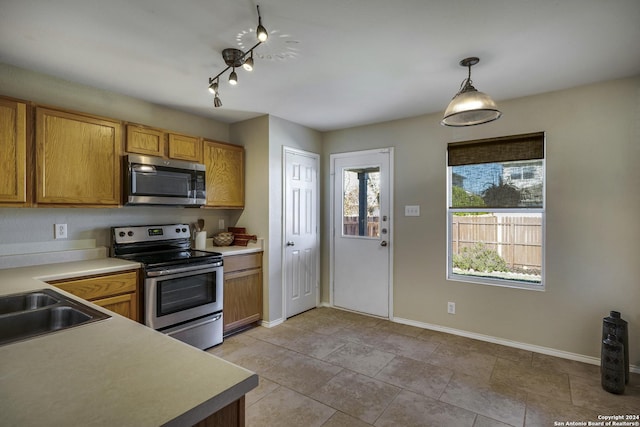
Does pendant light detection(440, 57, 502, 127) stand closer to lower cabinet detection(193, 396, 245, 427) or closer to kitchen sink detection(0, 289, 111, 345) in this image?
lower cabinet detection(193, 396, 245, 427)

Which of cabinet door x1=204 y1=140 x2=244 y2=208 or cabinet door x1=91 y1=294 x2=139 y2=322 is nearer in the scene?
cabinet door x1=91 y1=294 x2=139 y2=322

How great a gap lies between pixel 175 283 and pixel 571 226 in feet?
11.3

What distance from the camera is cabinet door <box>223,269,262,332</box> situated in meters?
3.29

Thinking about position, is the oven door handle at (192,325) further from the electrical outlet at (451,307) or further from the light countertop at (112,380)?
the electrical outlet at (451,307)

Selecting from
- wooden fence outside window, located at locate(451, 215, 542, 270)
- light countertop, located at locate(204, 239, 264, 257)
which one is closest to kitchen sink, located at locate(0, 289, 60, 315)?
light countertop, located at locate(204, 239, 264, 257)

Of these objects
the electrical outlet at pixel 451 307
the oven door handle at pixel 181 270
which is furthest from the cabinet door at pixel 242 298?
the electrical outlet at pixel 451 307

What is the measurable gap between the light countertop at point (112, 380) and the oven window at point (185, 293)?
160cm

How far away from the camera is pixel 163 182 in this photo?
301 centimetres

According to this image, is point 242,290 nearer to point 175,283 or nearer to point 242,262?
point 242,262

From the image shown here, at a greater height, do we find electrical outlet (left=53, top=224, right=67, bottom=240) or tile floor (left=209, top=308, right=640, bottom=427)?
electrical outlet (left=53, top=224, right=67, bottom=240)

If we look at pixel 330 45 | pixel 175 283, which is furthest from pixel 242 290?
pixel 330 45

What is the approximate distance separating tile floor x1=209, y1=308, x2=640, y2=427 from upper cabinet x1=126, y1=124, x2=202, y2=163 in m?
1.91

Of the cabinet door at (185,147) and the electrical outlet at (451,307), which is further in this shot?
the electrical outlet at (451,307)

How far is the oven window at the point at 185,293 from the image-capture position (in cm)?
269
